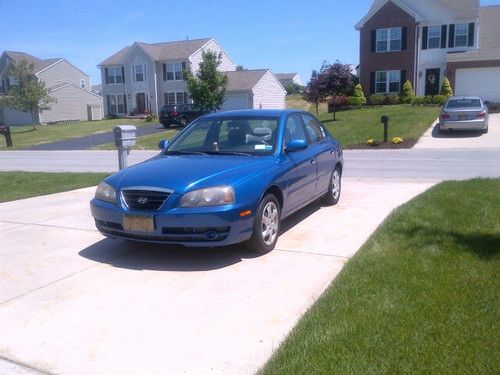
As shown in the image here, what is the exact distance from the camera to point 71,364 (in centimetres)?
340

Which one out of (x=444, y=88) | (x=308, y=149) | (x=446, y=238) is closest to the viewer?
(x=446, y=238)

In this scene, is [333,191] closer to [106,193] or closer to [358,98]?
[106,193]

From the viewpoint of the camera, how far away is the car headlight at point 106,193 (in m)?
5.45

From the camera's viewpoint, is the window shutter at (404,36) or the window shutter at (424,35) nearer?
the window shutter at (404,36)

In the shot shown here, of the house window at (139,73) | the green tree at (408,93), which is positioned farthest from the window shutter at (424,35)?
the house window at (139,73)

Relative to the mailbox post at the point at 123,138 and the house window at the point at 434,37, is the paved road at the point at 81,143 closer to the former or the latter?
the mailbox post at the point at 123,138

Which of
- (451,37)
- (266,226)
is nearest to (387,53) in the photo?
(451,37)

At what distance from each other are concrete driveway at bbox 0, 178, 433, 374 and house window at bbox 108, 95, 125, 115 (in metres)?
47.2

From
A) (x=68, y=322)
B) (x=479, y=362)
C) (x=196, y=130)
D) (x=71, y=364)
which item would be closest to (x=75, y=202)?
(x=196, y=130)

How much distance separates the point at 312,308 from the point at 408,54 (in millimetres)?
32145

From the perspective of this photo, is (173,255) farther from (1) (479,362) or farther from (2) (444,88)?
(2) (444,88)

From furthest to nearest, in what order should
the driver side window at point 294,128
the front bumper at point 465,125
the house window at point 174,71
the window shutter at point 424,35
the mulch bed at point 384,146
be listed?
the house window at point 174,71
the window shutter at point 424,35
the front bumper at point 465,125
the mulch bed at point 384,146
the driver side window at point 294,128

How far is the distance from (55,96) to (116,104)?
A: 7.19 meters

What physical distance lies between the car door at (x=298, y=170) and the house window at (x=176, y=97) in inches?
1664
